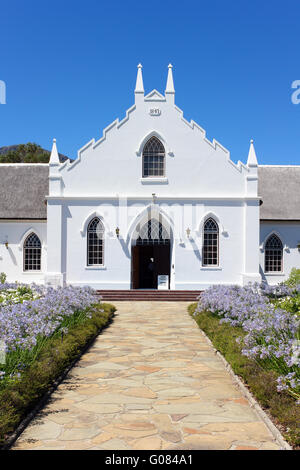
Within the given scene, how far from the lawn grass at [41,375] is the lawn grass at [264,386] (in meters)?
3.42

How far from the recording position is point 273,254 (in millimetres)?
27234

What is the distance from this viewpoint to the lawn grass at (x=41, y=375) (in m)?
6.10

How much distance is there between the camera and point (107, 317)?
15516 mm

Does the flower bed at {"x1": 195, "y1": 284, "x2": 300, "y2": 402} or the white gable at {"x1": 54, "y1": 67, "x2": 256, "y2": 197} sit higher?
the white gable at {"x1": 54, "y1": 67, "x2": 256, "y2": 197}

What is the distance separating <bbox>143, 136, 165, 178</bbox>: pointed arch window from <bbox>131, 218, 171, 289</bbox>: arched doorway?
2611 millimetres

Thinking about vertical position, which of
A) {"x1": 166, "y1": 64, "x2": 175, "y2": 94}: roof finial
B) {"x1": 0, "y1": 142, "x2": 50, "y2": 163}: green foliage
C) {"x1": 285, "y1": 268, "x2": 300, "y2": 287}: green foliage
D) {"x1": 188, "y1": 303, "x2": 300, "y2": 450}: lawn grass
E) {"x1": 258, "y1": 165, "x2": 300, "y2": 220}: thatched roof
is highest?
{"x1": 0, "y1": 142, "x2": 50, "y2": 163}: green foliage

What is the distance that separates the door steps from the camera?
23453 mm

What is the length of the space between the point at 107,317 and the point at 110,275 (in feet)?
28.6

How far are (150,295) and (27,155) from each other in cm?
5190

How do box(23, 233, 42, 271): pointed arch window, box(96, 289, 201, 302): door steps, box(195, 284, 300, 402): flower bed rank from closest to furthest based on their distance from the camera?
1. box(195, 284, 300, 402): flower bed
2. box(96, 289, 201, 302): door steps
3. box(23, 233, 42, 271): pointed arch window

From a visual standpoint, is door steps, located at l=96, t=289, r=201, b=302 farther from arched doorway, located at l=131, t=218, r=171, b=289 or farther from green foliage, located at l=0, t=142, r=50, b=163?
green foliage, located at l=0, t=142, r=50, b=163

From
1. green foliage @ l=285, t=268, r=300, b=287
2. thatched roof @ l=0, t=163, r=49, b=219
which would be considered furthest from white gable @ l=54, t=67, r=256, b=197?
green foliage @ l=285, t=268, r=300, b=287

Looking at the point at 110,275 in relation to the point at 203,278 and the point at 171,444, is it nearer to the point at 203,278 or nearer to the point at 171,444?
the point at 203,278

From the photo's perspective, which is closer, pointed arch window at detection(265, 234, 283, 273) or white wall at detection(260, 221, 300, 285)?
white wall at detection(260, 221, 300, 285)
